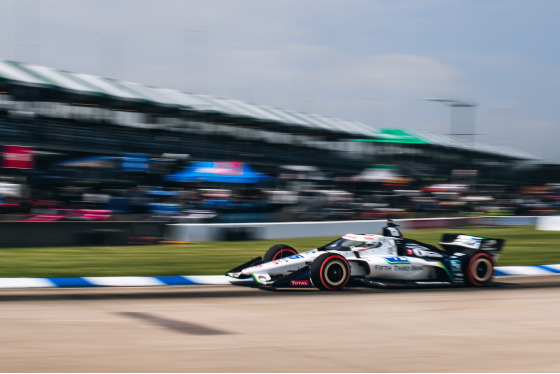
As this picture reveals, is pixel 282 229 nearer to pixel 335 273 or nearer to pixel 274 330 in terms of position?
pixel 335 273

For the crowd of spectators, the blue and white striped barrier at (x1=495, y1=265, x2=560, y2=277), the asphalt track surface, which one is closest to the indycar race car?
the asphalt track surface

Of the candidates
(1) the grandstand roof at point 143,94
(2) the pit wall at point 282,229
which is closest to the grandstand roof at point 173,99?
(1) the grandstand roof at point 143,94

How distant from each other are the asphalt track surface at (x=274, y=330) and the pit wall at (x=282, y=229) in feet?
22.5

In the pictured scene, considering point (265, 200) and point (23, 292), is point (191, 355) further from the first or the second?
point (265, 200)

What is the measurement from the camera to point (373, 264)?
9.74m

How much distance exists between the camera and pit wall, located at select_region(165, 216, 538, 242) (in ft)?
53.9

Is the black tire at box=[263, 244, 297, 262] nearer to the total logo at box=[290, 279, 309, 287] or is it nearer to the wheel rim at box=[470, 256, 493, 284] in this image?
the total logo at box=[290, 279, 309, 287]

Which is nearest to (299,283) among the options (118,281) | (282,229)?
(118,281)

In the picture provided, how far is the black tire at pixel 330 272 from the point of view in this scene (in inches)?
364

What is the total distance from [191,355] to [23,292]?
14.1 ft

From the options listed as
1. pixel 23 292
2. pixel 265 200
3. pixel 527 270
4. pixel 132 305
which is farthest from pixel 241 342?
pixel 265 200

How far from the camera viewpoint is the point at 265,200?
2186 cm

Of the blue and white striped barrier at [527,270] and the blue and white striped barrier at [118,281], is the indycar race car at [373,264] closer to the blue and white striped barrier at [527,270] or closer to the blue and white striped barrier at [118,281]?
the blue and white striped barrier at [118,281]

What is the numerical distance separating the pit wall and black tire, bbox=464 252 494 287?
795cm
